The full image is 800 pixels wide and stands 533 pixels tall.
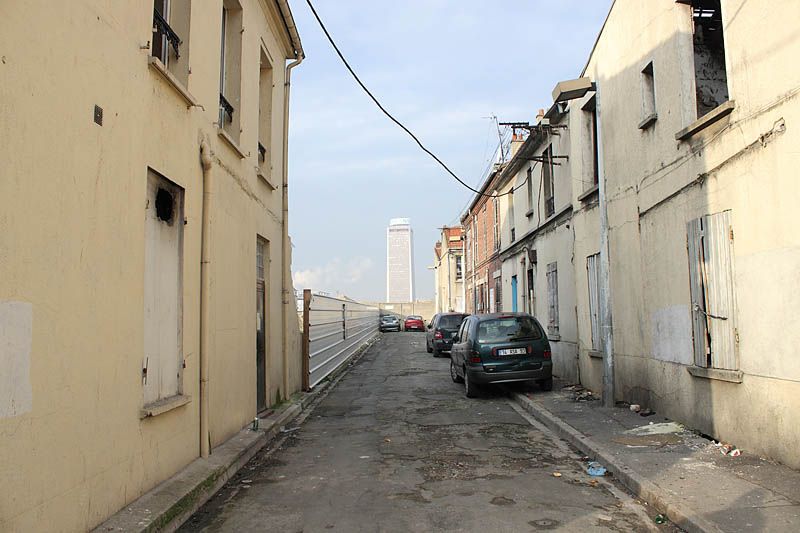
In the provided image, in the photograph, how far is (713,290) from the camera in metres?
7.80

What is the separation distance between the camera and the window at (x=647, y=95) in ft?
31.8

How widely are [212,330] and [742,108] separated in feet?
21.1

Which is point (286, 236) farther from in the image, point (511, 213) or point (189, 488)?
point (511, 213)

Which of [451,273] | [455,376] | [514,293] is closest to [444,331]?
[514,293]

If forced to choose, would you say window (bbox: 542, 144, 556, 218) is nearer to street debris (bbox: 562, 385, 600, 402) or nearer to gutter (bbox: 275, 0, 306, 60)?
street debris (bbox: 562, 385, 600, 402)

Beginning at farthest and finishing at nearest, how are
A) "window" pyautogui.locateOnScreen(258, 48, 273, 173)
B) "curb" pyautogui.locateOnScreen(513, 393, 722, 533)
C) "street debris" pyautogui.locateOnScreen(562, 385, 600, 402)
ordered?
"street debris" pyautogui.locateOnScreen(562, 385, 600, 402), "window" pyautogui.locateOnScreen(258, 48, 273, 173), "curb" pyautogui.locateOnScreen(513, 393, 722, 533)

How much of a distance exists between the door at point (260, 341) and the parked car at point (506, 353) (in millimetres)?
4302

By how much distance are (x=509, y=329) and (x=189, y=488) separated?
331 inches

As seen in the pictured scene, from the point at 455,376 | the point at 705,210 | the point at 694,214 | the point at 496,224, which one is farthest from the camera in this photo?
the point at 496,224

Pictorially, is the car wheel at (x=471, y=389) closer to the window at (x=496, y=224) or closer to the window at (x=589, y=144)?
the window at (x=589, y=144)

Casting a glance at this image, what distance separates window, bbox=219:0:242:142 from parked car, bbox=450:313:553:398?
21.2 feet

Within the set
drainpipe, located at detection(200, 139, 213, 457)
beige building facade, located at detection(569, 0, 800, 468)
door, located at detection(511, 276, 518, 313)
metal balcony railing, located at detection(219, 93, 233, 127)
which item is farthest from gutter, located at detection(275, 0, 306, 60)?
door, located at detection(511, 276, 518, 313)

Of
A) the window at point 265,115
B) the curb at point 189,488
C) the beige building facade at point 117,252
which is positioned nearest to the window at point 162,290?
the beige building facade at point 117,252

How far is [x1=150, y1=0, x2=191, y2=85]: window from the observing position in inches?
272
